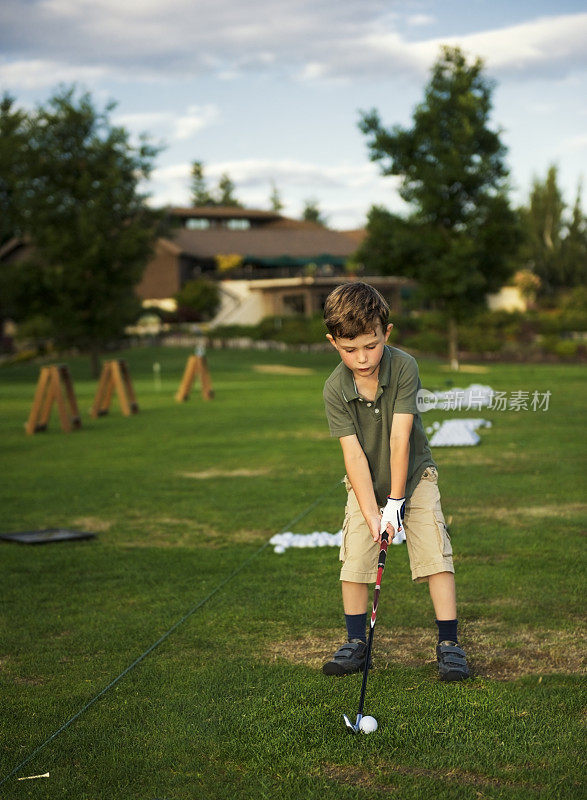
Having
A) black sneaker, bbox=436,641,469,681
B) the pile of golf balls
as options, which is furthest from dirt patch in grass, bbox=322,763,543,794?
the pile of golf balls

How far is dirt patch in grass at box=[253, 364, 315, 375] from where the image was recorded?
37188 millimetres

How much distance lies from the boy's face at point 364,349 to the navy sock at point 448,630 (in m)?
1.27

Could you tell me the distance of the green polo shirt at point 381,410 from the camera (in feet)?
15.2

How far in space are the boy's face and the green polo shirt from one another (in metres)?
0.13

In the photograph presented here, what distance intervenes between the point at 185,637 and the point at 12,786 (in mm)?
1832

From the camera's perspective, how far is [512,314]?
50438mm

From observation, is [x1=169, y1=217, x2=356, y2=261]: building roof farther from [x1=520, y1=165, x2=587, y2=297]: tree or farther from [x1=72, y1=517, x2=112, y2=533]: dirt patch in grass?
[x1=72, y1=517, x2=112, y2=533]: dirt patch in grass

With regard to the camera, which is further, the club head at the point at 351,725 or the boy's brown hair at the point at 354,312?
the boy's brown hair at the point at 354,312

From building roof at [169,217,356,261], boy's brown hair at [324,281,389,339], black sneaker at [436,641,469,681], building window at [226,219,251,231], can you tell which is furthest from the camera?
building window at [226,219,251,231]

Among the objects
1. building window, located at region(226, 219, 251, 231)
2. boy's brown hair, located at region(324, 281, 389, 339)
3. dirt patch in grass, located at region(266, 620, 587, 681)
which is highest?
building window, located at region(226, 219, 251, 231)

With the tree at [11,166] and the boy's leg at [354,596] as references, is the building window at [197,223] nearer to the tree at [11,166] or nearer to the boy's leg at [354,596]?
the tree at [11,166]

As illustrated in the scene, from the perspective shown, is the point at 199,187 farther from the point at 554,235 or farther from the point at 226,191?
the point at 554,235

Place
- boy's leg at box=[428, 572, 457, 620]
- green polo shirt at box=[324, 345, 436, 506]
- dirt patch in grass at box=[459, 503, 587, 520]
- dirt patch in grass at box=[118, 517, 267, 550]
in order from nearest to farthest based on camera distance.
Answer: green polo shirt at box=[324, 345, 436, 506] → boy's leg at box=[428, 572, 457, 620] → dirt patch in grass at box=[118, 517, 267, 550] → dirt patch in grass at box=[459, 503, 587, 520]

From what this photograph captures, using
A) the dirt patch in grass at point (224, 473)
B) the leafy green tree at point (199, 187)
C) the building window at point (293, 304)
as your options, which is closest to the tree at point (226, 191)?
the leafy green tree at point (199, 187)
